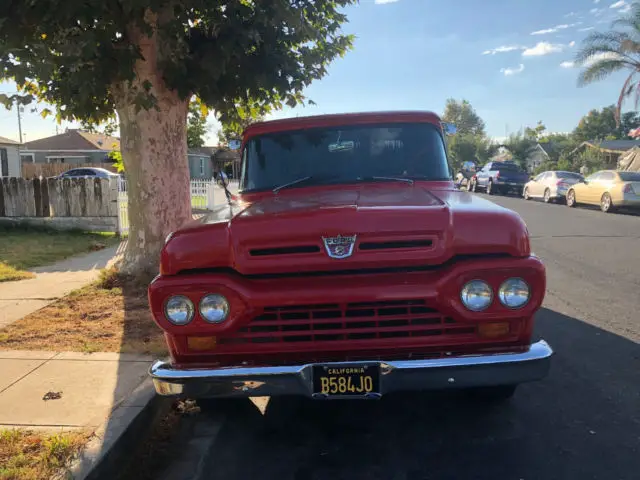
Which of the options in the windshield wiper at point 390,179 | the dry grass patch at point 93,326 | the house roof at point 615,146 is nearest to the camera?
the windshield wiper at point 390,179

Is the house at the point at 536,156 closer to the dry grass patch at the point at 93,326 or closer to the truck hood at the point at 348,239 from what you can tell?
the dry grass patch at the point at 93,326

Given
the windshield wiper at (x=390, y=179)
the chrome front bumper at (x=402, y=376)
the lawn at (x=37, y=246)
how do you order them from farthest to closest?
1. the lawn at (x=37, y=246)
2. the windshield wiper at (x=390, y=179)
3. the chrome front bumper at (x=402, y=376)

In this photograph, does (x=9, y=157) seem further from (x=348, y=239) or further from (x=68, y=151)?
(x=348, y=239)

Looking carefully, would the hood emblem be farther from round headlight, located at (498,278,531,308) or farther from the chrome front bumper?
round headlight, located at (498,278,531,308)

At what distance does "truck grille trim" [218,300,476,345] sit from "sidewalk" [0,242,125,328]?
4150 millimetres

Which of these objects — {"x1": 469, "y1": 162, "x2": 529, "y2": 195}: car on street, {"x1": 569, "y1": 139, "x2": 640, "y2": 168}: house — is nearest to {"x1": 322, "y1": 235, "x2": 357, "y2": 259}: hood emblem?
{"x1": 469, "y1": 162, "x2": 529, "y2": 195}: car on street

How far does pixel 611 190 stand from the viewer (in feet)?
59.9

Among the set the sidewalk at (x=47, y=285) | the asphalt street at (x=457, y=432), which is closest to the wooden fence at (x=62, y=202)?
the sidewalk at (x=47, y=285)

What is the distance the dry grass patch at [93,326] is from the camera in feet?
16.8

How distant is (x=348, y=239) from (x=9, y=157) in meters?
27.5

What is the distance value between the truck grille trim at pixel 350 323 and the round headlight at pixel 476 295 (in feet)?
0.39

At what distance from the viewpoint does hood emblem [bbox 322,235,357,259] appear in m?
2.96

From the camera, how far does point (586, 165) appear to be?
37125 mm

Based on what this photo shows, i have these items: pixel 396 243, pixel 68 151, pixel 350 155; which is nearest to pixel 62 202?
pixel 350 155
